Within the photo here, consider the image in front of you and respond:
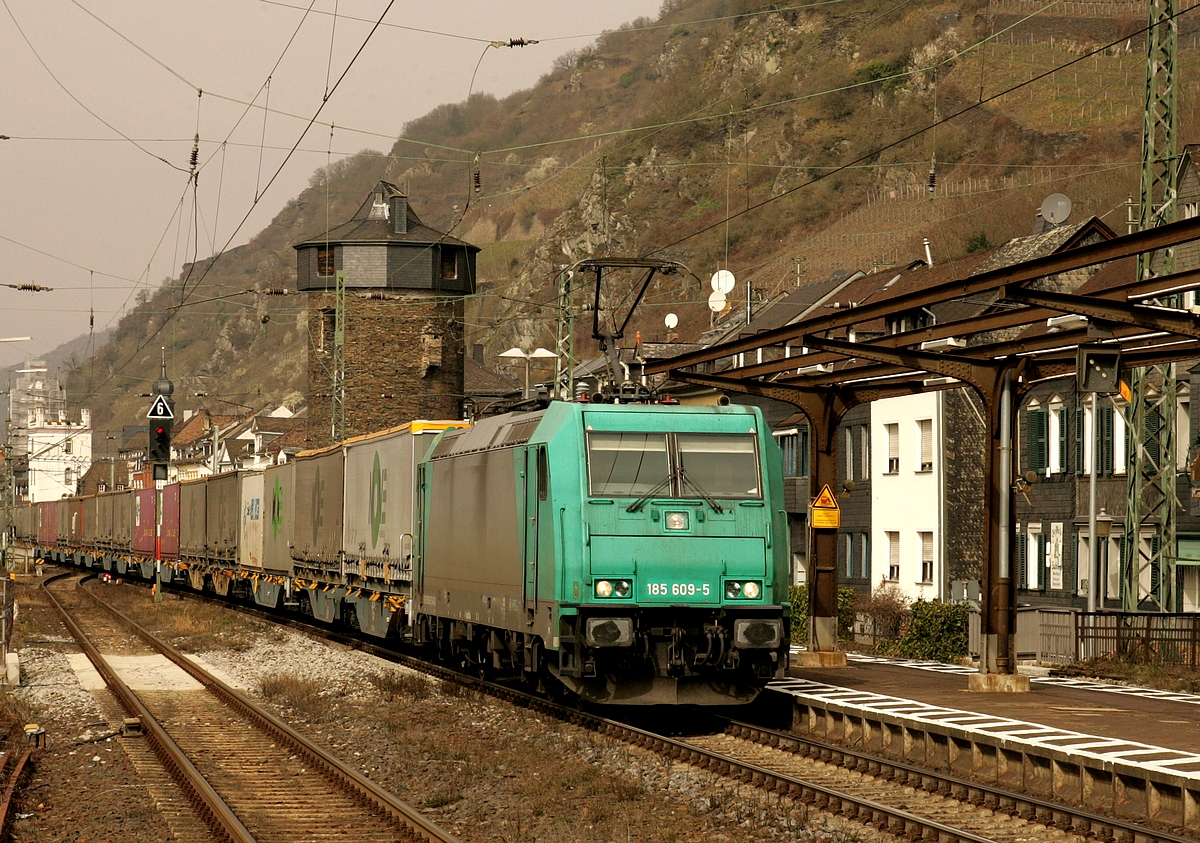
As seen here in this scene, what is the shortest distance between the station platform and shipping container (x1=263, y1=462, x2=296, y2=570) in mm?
16899

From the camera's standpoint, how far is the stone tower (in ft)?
228

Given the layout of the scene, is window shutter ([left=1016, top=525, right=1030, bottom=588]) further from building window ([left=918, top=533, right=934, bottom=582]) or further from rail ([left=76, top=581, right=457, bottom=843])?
rail ([left=76, top=581, right=457, bottom=843])

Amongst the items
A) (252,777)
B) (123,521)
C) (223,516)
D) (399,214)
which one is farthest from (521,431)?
(399,214)

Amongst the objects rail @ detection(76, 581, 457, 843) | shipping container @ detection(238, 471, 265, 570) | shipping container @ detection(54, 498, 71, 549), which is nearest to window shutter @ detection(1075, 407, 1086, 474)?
shipping container @ detection(238, 471, 265, 570)

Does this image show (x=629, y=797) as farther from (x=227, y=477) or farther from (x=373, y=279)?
(x=373, y=279)

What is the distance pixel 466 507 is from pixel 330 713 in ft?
10.4

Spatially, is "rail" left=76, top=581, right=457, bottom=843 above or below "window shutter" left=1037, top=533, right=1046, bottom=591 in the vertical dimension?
below

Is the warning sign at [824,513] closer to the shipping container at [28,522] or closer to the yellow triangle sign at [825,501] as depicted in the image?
the yellow triangle sign at [825,501]

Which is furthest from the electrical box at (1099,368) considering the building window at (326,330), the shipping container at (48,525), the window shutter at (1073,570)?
the shipping container at (48,525)

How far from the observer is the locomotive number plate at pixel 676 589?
1623 centimetres

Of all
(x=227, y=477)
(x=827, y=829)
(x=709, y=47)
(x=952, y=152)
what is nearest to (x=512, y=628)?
(x=827, y=829)

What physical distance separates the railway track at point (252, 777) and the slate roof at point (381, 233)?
167 ft

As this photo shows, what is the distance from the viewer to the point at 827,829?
11.5 meters

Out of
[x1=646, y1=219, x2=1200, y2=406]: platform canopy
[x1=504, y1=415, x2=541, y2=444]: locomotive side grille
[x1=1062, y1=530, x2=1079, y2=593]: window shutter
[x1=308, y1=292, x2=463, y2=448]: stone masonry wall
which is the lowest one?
[x1=1062, y1=530, x2=1079, y2=593]: window shutter
